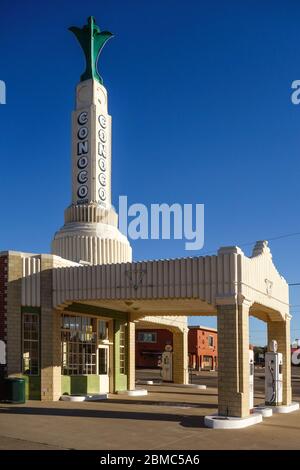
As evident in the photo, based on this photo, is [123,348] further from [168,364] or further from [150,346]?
[150,346]

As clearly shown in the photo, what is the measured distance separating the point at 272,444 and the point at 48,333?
38.5ft

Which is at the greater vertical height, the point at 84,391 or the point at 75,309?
the point at 75,309

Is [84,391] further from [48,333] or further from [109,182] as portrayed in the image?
[109,182]

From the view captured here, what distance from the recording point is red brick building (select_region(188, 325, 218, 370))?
74.8m

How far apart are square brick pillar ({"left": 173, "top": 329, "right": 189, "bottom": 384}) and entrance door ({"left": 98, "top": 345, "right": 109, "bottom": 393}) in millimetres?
12050

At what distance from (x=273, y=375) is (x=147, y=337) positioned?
5002 centimetres

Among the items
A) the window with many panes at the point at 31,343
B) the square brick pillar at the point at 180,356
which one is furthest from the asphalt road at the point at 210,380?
the window with many panes at the point at 31,343

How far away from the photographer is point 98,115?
33688 mm

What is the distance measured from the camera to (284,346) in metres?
25.5

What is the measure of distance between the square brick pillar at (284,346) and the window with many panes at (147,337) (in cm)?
4683

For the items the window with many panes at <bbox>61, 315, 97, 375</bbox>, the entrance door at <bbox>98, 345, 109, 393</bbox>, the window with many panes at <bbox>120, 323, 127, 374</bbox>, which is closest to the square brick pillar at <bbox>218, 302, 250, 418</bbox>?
the window with many panes at <bbox>61, 315, 97, 375</bbox>

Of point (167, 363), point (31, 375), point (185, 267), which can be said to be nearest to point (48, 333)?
point (31, 375)

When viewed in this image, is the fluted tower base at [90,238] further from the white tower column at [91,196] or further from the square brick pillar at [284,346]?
the square brick pillar at [284,346]

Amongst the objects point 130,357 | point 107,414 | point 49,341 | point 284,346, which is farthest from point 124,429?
point 130,357
